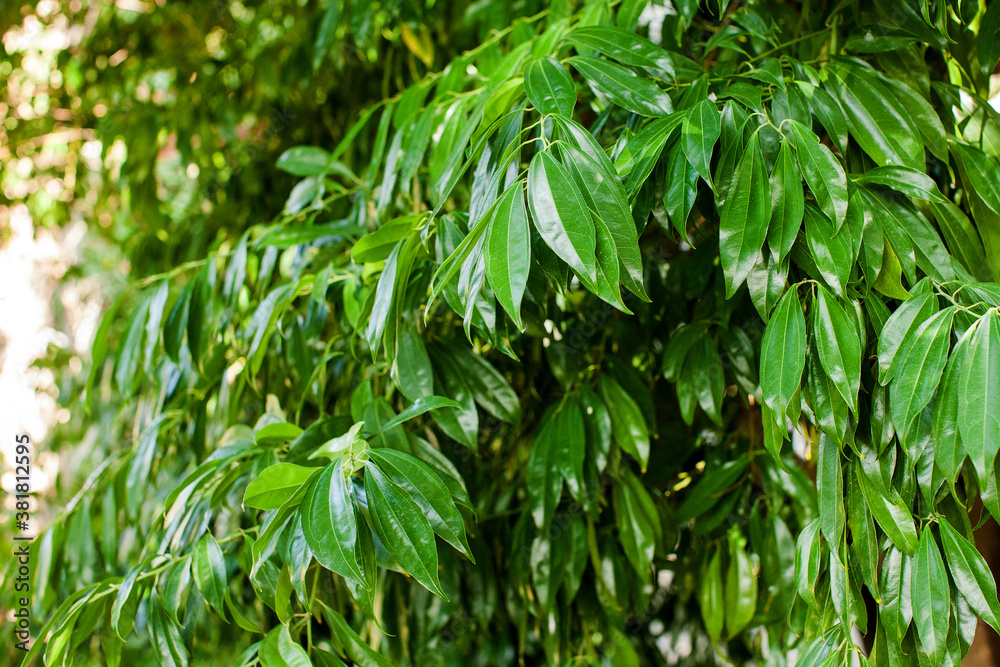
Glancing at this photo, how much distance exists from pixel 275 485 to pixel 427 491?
0.12 m

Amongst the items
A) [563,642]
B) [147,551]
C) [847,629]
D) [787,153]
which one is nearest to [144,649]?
[147,551]

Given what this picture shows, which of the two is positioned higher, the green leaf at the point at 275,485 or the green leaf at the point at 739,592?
the green leaf at the point at 275,485

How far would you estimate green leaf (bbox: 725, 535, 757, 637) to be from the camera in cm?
78

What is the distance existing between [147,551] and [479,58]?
0.69 metres

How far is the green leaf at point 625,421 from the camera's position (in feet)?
2.39

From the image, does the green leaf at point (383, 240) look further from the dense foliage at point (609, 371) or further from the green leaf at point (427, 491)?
the green leaf at point (427, 491)

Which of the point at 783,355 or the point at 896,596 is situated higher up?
the point at 783,355

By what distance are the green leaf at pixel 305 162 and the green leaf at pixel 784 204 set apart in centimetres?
56

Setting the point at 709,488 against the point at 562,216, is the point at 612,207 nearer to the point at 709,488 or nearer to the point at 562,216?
the point at 562,216

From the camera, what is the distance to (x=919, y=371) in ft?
1.56

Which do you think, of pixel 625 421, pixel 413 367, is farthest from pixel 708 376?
pixel 413 367

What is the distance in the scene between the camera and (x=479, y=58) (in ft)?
2.91

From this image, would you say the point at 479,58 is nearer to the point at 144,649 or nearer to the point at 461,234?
the point at 461,234

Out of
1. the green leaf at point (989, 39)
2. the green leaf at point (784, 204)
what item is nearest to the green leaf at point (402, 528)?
the green leaf at point (784, 204)
